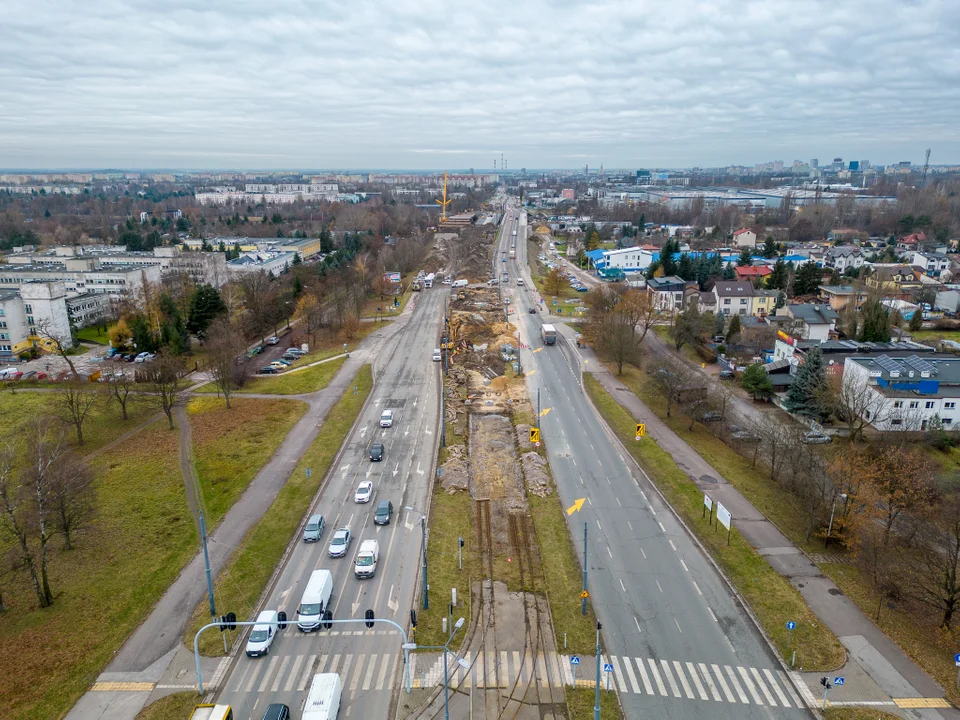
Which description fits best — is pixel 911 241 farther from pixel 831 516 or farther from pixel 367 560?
pixel 367 560

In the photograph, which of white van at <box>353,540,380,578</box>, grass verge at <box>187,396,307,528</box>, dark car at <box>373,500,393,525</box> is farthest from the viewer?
grass verge at <box>187,396,307,528</box>

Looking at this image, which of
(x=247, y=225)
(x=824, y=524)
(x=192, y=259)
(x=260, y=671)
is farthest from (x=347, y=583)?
(x=247, y=225)

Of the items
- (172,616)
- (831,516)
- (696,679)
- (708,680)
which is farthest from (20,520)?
(831,516)

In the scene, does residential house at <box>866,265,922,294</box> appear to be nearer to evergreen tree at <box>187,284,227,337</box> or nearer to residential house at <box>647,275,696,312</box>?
residential house at <box>647,275,696,312</box>

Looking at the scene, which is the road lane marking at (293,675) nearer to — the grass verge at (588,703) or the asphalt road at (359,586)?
the asphalt road at (359,586)

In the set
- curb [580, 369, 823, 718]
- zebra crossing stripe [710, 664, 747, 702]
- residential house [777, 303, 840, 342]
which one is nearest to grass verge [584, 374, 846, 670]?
curb [580, 369, 823, 718]

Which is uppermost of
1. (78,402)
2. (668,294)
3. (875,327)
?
(875,327)

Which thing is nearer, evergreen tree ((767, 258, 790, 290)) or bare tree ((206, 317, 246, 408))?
bare tree ((206, 317, 246, 408))

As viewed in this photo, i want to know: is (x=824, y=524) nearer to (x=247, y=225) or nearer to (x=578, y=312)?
(x=578, y=312)
